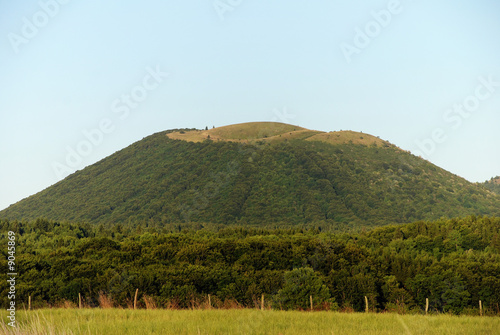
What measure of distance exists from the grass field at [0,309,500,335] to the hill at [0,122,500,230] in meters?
116

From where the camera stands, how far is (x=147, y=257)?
56.5 m

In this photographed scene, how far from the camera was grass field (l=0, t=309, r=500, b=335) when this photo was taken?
58.1ft

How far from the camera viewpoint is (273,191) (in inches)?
6457

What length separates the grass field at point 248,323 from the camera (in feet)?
58.1

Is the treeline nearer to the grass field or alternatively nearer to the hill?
the grass field

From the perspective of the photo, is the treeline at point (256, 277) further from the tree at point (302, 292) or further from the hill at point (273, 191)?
the hill at point (273, 191)

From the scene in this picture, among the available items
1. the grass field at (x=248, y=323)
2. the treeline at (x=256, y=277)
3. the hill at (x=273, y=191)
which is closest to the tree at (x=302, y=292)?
the treeline at (x=256, y=277)

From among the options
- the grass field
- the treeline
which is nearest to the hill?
the treeline

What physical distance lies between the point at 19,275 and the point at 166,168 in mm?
145986

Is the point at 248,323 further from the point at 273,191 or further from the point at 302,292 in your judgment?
the point at 273,191

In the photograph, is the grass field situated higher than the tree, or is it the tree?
the grass field

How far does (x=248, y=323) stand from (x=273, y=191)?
144712 millimetres

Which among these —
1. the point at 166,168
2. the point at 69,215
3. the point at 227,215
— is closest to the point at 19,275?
the point at 227,215

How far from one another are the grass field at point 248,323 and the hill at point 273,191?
379 feet
